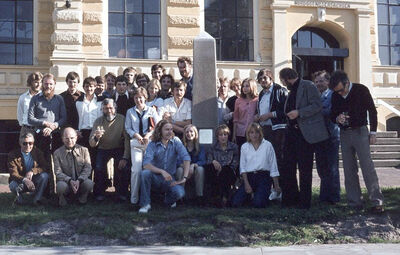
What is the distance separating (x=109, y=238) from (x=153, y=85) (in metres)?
3.03

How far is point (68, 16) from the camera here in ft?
45.2

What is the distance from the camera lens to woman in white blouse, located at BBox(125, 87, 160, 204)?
7844 mm

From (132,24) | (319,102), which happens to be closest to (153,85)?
(319,102)

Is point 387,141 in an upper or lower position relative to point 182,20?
lower

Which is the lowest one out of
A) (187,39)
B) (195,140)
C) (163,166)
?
(163,166)

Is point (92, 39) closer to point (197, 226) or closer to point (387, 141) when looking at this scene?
point (387, 141)

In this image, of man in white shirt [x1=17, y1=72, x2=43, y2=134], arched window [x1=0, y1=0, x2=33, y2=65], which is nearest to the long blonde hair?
man in white shirt [x1=17, y1=72, x2=43, y2=134]

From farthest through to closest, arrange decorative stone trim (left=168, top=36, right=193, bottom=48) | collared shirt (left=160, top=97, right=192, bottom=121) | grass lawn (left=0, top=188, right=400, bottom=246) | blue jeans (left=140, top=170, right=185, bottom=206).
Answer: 1. decorative stone trim (left=168, top=36, right=193, bottom=48)
2. collared shirt (left=160, top=97, right=192, bottom=121)
3. blue jeans (left=140, top=170, right=185, bottom=206)
4. grass lawn (left=0, top=188, right=400, bottom=246)

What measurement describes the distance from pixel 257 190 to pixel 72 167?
→ 2.79m

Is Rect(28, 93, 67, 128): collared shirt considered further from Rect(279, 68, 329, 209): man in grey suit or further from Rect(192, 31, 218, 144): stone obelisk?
Rect(279, 68, 329, 209): man in grey suit

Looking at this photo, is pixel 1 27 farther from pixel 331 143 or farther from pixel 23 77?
pixel 331 143

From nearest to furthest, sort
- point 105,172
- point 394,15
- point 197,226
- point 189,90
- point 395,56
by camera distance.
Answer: point 197,226 → point 105,172 → point 189,90 → point 395,56 → point 394,15

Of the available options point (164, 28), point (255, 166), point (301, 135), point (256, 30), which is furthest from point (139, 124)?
point (256, 30)

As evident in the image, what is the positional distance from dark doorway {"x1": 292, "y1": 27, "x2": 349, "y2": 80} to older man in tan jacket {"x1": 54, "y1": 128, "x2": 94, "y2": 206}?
9328 mm
